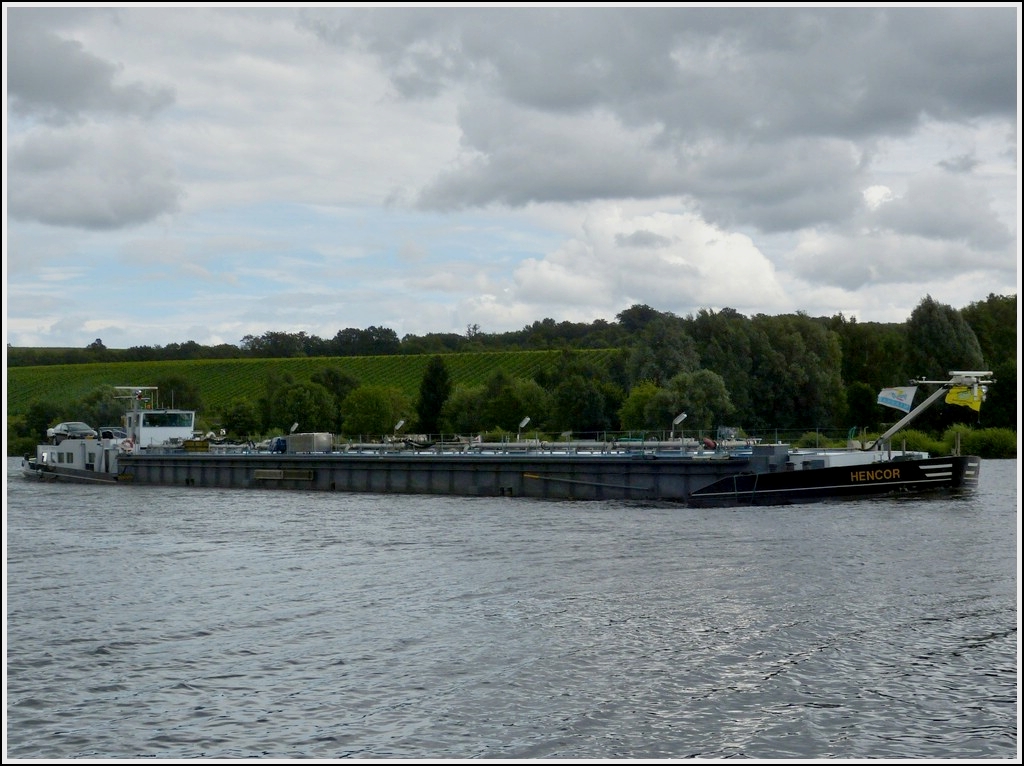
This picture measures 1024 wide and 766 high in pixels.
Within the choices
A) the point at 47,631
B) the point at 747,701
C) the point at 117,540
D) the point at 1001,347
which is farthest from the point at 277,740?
the point at 1001,347

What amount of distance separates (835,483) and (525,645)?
2724 centimetres

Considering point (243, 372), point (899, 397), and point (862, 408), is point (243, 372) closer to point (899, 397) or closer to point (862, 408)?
point (862, 408)

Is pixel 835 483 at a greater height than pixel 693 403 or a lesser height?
lesser

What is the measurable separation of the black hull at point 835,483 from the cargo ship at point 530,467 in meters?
0.04

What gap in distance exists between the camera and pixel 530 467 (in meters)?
50.4

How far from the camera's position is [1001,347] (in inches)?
3770

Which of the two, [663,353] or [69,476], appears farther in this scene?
[663,353]

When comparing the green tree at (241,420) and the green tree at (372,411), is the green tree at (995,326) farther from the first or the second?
the green tree at (241,420)

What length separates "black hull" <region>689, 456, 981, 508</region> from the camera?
1663 inches

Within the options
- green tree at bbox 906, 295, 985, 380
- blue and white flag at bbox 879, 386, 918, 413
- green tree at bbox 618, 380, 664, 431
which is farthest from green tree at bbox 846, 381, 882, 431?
blue and white flag at bbox 879, 386, 918, 413

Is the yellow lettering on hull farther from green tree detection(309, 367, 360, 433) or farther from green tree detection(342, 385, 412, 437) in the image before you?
green tree detection(309, 367, 360, 433)

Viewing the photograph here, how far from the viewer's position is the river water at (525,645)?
44.5 ft

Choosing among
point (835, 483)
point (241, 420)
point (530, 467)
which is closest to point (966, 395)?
point (835, 483)

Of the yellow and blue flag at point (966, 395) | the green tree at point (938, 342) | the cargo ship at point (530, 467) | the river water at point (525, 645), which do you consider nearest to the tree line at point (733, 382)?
the green tree at point (938, 342)
